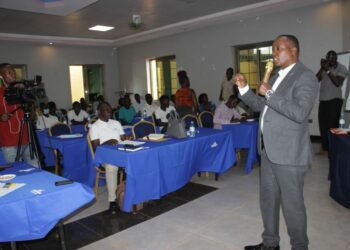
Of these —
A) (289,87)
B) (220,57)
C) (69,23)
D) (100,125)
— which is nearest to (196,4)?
(220,57)

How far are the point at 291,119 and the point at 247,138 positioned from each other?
2.87 m

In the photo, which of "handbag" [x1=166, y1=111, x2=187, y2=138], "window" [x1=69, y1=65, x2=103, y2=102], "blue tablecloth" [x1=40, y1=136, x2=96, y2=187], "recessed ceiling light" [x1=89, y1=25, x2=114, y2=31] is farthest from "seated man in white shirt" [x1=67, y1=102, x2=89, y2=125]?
"handbag" [x1=166, y1=111, x2=187, y2=138]

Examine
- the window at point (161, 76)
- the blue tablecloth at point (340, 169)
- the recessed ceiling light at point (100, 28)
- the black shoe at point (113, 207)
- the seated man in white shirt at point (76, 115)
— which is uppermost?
the recessed ceiling light at point (100, 28)

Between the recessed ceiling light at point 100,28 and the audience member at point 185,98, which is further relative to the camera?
the recessed ceiling light at point 100,28

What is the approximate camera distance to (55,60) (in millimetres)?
10602

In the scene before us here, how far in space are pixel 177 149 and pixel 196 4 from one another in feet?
15.0

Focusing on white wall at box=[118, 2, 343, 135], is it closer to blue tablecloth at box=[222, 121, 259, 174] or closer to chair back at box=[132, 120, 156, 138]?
blue tablecloth at box=[222, 121, 259, 174]

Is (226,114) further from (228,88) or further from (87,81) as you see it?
(87,81)

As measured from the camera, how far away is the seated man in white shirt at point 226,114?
17.3 feet

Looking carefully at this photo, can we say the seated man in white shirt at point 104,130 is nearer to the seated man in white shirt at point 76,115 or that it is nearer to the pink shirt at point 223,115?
the pink shirt at point 223,115

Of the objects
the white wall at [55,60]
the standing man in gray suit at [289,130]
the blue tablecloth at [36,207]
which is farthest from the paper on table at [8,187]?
the white wall at [55,60]

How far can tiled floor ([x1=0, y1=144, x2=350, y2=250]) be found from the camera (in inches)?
104

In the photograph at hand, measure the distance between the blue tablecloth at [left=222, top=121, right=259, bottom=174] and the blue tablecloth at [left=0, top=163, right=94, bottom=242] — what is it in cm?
324

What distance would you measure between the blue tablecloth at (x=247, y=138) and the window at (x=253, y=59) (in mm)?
3644
